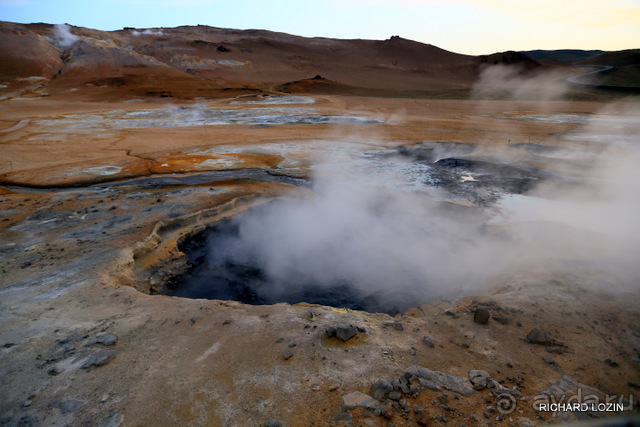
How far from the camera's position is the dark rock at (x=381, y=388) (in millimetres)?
3189

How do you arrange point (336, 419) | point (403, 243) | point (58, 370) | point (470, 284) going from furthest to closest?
point (403, 243)
point (470, 284)
point (58, 370)
point (336, 419)

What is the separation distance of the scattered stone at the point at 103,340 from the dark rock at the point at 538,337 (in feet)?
13.7

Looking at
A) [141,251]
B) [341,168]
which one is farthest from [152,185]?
[341,168]

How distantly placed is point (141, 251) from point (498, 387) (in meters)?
5.42

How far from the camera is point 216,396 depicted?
3.26 meters

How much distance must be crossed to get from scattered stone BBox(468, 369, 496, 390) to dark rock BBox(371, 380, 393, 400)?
2.38 ft

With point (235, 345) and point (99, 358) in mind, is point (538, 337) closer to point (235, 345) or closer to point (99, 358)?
point (235, 345)

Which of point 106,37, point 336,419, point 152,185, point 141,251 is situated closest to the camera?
point 336,419

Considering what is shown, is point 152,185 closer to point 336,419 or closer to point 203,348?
point 203,348

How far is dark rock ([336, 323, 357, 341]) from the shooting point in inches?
152

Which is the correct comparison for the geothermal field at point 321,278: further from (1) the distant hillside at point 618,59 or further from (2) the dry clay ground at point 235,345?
(1) the distant hillside at point 618,59

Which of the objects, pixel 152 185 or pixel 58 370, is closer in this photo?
pixel 58 370

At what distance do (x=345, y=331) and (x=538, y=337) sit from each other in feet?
6.27

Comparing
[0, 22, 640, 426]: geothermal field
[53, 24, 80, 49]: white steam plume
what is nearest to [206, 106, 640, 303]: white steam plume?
[0, 22, 640, 426]: geothermal field
